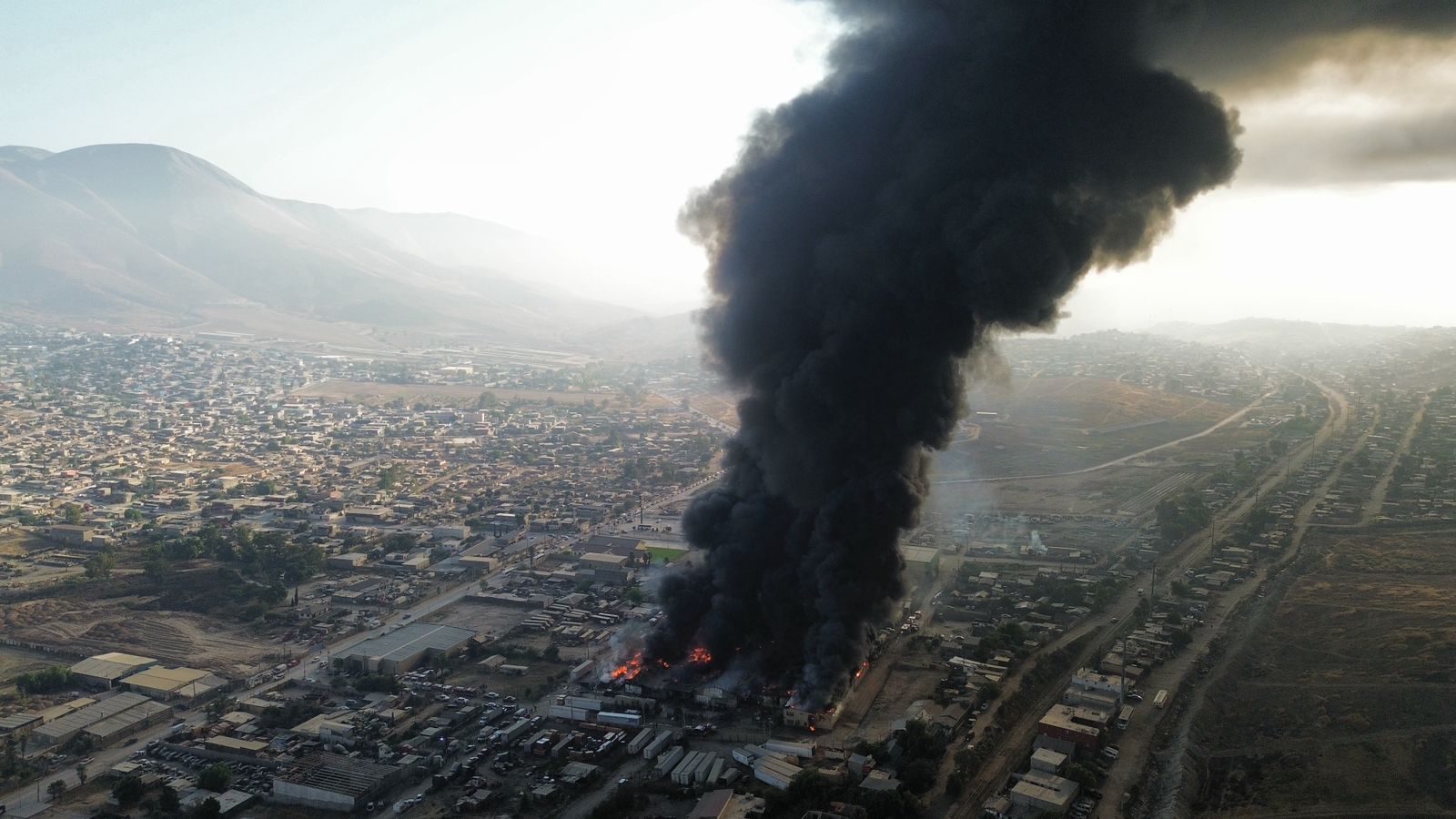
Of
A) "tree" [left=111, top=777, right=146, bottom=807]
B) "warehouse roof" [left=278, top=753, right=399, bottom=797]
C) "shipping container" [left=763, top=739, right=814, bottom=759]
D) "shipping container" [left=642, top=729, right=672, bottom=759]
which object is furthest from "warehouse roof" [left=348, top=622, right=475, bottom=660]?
"shipping container" [left=763, top=739, right=814, bottom=759]

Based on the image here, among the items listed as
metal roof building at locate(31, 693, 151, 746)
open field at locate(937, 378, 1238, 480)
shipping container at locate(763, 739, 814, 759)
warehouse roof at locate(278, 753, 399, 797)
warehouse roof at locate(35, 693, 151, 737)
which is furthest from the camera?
open field at locate(937, 378, 1238, 480)

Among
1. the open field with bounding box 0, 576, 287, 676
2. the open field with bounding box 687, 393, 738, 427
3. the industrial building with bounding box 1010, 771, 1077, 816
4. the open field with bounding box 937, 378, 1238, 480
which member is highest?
the open field with bounding box 937, 378, 1238, 480

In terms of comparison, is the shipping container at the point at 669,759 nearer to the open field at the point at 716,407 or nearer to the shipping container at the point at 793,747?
the shipping container at the point at 793,747

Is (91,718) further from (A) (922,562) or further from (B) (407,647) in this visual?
(A) (922,562)

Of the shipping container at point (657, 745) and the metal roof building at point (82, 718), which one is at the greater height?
the shipping container at point (657, 745)

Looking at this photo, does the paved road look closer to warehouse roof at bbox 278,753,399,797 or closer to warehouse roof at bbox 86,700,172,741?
warehouse roof at bbox 278,753,399,797

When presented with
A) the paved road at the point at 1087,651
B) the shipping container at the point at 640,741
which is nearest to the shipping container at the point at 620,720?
the shipping container at the point at 640,741

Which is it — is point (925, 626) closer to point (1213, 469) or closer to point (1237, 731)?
point (1237, 731)
